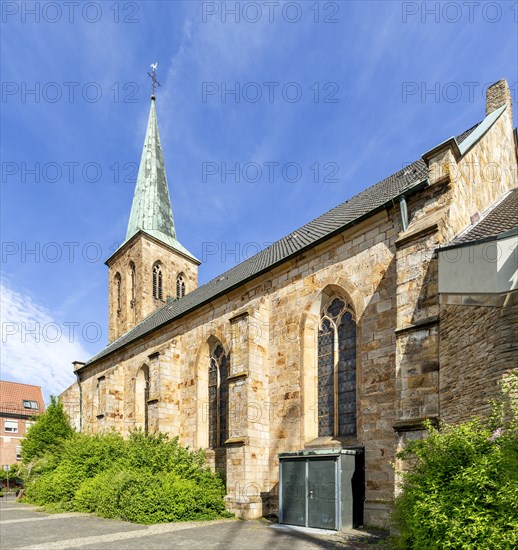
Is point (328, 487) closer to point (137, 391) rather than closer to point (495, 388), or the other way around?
point (495, 388)

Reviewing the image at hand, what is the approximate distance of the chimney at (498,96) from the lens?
14.1 meters

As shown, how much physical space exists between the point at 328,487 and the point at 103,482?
7439mm

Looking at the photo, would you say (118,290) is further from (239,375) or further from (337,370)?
(337,370)

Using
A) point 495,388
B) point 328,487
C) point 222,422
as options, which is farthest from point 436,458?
point 222,422

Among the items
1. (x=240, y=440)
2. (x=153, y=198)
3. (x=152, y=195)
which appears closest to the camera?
(x=240, y=440)

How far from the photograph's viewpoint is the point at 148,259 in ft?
101

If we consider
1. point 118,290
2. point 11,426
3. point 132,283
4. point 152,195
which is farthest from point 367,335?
point 11,426

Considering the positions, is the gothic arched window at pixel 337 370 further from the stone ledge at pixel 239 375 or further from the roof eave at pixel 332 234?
the stone ledge at pixel 239 375

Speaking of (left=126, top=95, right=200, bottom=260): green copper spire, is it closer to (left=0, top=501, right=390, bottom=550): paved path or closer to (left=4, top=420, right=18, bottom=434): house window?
(left=0, top=501, right=390, bottom=550): paved path

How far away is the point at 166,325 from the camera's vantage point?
1969 cm

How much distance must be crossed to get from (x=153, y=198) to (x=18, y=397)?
27.2 meters

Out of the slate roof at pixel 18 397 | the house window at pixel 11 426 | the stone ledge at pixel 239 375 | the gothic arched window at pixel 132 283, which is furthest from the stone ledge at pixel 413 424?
the house window at pixel 11 426

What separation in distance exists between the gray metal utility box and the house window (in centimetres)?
4094

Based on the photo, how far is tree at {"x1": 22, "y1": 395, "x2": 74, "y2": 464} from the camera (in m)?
24.4
